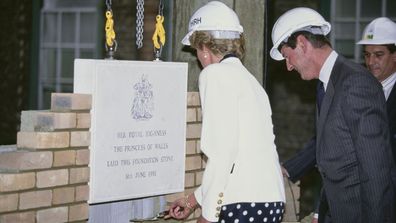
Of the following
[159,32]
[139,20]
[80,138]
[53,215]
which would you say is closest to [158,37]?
[159,32]

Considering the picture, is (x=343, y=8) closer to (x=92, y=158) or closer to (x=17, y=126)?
(x=17, y=126)

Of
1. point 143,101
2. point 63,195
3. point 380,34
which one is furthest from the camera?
point 380,34

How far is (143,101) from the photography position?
4.13 metres

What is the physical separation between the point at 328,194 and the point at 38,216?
1.31m

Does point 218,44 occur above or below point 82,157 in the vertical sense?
above

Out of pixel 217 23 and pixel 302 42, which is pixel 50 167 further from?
pixel 302 42

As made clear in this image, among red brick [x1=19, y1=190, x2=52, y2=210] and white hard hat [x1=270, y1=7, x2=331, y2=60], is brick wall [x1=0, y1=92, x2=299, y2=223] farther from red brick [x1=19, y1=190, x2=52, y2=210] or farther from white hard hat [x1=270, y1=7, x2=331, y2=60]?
white hard hat [x1=270, y1=7, x2=331, y2=60]

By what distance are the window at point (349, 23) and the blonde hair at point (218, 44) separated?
4744mm

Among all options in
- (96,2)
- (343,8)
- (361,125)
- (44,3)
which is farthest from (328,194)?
(44,3)

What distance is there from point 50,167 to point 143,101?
0.61 metres

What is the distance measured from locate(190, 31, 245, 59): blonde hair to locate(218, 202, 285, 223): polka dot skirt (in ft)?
2.27

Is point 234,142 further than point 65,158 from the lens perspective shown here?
No

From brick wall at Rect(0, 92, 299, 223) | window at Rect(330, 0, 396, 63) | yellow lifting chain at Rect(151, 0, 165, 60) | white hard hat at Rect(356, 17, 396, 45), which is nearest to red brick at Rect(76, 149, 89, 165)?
brick wall at Rect(0, 92, 299, 223)

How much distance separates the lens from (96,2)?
9711mm
